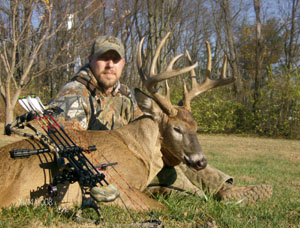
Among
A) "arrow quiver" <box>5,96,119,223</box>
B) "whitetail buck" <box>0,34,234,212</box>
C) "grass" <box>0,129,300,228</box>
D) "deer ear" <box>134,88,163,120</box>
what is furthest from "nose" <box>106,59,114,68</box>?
"grass" <box>0,129,300,228</box>

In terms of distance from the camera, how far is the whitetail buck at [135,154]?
334 centimetres

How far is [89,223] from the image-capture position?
9.36ft

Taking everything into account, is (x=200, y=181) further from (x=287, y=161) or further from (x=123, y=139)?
(x=287, y=161)

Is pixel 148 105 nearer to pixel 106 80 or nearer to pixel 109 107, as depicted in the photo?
pixel 109 107

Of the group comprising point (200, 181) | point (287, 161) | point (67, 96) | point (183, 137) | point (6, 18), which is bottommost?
point (287, 161)

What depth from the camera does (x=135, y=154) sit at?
13.4 feet

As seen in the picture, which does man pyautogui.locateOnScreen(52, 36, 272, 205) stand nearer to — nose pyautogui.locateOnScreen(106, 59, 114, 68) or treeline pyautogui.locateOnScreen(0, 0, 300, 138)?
nose pyautogui.locateOnScreen(106, 59, 114, 68)

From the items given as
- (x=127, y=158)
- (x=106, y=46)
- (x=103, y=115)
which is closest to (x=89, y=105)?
(x=103, y=115)

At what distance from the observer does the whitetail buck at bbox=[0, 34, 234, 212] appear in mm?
3338

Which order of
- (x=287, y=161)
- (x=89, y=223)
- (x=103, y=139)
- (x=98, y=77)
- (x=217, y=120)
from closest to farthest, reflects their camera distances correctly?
(x=89, y=223)
(x=103, y=139)
(x=98, y=77)
(x=287, y=161)
(x=217, y=120)

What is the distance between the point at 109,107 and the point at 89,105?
0.30m

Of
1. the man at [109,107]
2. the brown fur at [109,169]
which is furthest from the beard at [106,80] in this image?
the brown fur at [109,169]

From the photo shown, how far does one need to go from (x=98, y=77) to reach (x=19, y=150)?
2.12 m

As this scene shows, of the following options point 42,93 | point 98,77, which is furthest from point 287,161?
point 42,93
